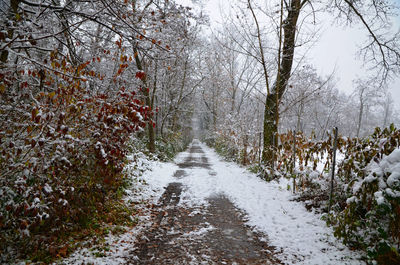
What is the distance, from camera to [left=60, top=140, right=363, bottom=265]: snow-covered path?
3.56m

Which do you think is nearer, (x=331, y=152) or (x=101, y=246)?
(x=101, y=246)

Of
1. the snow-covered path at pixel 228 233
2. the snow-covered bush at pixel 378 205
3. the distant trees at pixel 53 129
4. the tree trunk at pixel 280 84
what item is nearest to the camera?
the snow-covered bush at pixel 378 205

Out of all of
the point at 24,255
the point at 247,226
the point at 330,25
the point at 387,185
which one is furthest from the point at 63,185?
the point at 330,25

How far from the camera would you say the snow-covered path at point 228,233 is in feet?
11.7

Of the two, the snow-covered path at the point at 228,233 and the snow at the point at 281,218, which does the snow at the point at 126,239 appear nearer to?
the snow-covered path at the point at 228,233

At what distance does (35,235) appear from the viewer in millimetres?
3469

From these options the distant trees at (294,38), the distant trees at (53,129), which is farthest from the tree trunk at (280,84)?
the distant trees at (53,129)

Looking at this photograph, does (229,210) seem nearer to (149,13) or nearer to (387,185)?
(387,185)

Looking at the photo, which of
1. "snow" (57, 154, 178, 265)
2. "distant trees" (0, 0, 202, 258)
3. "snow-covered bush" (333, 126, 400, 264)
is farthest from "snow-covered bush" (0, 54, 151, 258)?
"snow-covered bush" (333, 126, 400, 264)

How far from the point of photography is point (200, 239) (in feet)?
13.9

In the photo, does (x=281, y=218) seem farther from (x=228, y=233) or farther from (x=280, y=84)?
(x=280, y=84)

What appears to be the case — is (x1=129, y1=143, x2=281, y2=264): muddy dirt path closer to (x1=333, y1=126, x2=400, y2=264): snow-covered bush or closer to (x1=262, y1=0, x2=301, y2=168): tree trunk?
(x1=333, y1=126, x2=400, y2=264): snow-covered bush

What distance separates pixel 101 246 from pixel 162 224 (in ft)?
4.47

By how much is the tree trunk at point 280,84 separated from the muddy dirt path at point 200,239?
4026 mm
